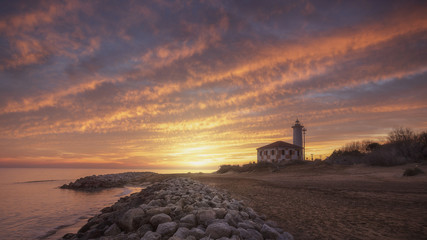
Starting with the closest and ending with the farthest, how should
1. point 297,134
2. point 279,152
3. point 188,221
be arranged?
point 188,221, point 279,152, point 297,134

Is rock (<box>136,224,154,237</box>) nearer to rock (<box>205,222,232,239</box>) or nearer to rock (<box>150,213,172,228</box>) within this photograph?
rock (<box>150,213,172,228</box>)

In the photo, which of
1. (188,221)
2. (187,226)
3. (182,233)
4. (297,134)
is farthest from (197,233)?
(297,134)

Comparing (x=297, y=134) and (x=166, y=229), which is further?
(x=297, y=134)

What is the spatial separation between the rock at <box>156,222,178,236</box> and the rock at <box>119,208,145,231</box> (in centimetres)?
90

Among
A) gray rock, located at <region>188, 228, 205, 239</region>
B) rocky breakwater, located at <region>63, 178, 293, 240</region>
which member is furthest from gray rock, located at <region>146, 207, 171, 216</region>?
gray rock, located at <region>188, 228, 205, 239</region>

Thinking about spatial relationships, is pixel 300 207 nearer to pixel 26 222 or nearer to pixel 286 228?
pixel 286 228

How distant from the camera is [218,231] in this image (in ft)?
12.7

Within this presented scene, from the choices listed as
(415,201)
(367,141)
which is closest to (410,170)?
(415,201)

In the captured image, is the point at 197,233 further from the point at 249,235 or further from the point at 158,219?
the point at 158,219

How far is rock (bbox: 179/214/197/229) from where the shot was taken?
4.37m

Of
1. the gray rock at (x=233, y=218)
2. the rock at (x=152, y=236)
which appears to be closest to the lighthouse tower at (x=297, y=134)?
the gray rock at (x=233, y=218)

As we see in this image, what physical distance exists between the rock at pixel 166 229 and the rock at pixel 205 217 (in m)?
0.52

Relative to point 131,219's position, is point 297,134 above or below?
above

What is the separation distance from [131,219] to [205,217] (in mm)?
1633
